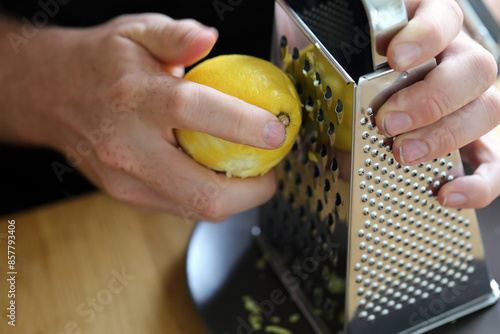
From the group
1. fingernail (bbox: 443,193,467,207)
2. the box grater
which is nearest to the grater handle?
the box grater

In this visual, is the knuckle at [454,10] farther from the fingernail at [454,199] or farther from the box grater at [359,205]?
the fingernail at [454,199]

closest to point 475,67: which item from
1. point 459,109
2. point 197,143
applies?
point 459,109

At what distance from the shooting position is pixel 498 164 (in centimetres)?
69

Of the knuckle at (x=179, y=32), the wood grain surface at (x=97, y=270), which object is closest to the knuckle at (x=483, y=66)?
the knuckle at (x=179, y=32)

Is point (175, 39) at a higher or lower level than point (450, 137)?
higher

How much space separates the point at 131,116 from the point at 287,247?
309 millimetres

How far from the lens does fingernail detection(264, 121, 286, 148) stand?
0.57 meters

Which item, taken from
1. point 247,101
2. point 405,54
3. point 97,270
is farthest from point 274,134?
point 97,270

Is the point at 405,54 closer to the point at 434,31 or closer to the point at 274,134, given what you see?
the point at 434,31

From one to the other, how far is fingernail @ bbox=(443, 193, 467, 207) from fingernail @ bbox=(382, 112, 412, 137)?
0.15 meters

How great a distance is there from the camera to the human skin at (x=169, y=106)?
21.2 inches

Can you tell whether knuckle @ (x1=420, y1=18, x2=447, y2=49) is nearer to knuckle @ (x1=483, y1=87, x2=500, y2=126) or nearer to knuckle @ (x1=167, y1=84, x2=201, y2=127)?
knuckle @ (x1=483, y1=87, x2=500, y2=126)

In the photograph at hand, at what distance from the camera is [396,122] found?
53cm

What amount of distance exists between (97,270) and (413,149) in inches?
20.8
